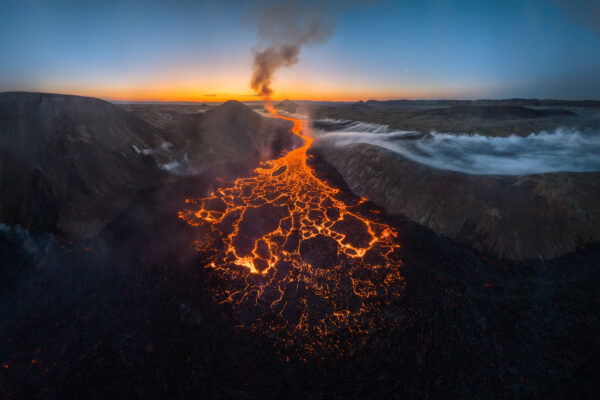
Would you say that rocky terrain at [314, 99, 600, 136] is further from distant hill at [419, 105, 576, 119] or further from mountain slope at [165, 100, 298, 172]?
mountain slope at [165, 100, 298, 172]

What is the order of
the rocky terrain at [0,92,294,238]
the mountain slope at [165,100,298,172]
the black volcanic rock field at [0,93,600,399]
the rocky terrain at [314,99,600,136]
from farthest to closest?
the rocky terrain at [314,99,600,136] < the mountain slope at [165,100,298,172] < the rocky terrain at [0,92,294,238] < the black volcanic rock field at [0,93,600,399]

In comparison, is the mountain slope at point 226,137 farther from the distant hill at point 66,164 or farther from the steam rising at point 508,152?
the steam rising at point 508,152

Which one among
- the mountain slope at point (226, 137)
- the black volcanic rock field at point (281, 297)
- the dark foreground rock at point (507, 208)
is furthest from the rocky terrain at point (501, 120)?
the black volcanic rock field at point (281, 297)

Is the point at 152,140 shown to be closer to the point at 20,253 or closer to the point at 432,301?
the point at 20,253

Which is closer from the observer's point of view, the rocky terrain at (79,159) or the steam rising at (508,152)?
the rocky terrain at (79,159)

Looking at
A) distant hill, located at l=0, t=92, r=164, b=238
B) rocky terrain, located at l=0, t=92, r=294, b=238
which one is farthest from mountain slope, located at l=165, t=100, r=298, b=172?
distant hill, located at l=0, t=92, r=164, b=238

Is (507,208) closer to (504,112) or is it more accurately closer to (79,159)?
(79,159)

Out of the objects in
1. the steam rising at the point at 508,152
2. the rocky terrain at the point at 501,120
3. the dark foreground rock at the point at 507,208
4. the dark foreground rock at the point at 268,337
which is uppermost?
the rocky terrain at the point at 501,120
